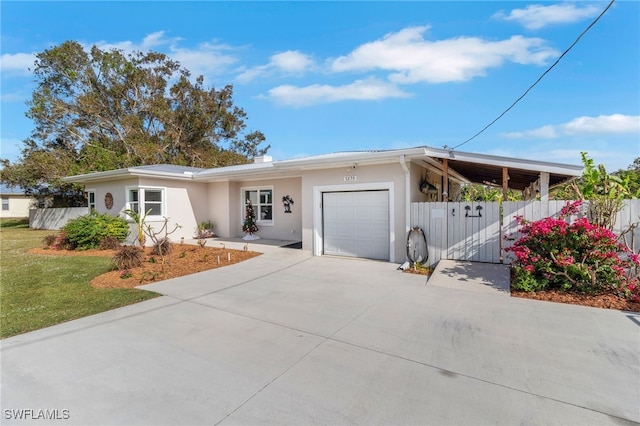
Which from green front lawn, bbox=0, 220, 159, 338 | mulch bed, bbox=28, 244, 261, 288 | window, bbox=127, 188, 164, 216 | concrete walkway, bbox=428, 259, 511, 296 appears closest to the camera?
green front lawn, bbox=0, 220, 159, 338

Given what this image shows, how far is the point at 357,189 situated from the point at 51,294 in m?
7.34

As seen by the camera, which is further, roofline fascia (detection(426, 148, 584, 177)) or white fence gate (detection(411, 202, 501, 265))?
white fence gate (detection(411, 202, 501, 265))

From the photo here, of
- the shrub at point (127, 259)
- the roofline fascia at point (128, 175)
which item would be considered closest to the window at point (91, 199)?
the roofline fascia at point (128, 175)

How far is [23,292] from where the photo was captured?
19.0 feet

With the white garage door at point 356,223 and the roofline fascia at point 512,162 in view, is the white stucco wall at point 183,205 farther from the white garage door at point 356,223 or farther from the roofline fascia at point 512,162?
the roofline fascia at point 512,162

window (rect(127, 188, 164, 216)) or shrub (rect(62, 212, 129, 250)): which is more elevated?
window (rect(127, 188, 164, 216))

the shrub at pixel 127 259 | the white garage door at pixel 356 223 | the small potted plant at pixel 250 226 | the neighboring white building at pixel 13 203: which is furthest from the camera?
the neighboring white building at pixel 13 203

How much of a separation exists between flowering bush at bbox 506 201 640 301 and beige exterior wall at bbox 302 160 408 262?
290 cm

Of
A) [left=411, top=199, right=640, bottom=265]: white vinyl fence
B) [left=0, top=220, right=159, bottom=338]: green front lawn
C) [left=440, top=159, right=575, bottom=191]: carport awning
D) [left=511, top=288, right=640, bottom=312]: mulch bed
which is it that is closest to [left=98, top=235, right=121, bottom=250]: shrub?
[left=0, top=220, right=159, bottom=338]: green front lawn

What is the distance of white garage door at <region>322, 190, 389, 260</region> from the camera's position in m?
8.68

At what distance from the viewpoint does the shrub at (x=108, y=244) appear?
10945 mm

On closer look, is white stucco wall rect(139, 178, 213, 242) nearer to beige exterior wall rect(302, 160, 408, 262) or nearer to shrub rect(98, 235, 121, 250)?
shrub rect(98, 235, 121, 250)

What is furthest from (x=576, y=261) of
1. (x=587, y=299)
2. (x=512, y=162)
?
(x=512, y=162)

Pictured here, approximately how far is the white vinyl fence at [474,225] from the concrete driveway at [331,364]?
2169 mm
